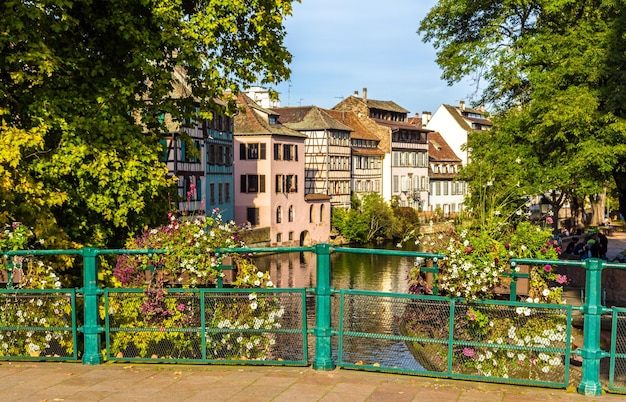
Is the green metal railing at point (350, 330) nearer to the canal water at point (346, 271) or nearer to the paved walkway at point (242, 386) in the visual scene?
the paved walkway at point (242, 386)

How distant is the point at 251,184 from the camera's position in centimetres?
6241

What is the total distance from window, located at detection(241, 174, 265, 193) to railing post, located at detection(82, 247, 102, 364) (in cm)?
5326

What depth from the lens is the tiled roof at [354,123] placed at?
263ft

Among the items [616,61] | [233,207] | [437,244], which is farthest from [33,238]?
[233,207]

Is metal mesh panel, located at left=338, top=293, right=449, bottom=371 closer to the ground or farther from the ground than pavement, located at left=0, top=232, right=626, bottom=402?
farther from the ground

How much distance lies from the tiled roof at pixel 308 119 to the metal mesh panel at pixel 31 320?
62.9m

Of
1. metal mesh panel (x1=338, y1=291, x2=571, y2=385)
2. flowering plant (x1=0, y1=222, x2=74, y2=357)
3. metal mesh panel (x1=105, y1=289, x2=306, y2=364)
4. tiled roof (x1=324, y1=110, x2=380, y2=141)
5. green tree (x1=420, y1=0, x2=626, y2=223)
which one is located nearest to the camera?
metal mesh panel (x1=338, y1=291, x2=571, y2=385)

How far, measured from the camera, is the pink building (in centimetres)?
6228

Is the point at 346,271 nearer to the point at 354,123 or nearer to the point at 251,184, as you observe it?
the point at 251,184

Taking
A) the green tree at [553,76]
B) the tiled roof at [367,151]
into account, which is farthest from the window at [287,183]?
the green tree at [553,76]

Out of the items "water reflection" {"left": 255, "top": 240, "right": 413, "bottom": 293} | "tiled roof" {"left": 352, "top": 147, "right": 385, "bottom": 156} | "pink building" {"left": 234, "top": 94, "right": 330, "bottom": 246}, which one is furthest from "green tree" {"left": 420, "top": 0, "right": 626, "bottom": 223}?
"tiled roof" {"left": 352, "top": 147, "right": 385, "bottom": 156}

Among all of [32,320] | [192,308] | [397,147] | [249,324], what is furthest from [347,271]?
[249,324]

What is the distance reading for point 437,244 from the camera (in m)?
11.2

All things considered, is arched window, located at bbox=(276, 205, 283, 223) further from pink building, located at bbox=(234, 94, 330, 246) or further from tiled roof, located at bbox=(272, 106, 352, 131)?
tiled roof, located at bbox=(272, 106, 352, 131)
